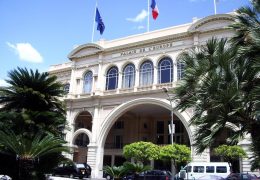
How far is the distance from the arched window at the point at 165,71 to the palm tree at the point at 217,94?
23.5m

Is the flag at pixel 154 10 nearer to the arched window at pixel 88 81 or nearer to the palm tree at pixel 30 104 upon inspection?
the arched window at pixel 88 81

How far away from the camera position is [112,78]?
142ft

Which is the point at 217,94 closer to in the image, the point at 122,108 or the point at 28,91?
the point at 28,91

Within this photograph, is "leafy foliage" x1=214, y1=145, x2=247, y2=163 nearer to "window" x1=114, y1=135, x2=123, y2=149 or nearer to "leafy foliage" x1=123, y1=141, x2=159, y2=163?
"leafy foliage" x1=123, y1=141, x2=159, y2=163

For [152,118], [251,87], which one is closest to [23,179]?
[251,87]

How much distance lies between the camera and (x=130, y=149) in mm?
34062

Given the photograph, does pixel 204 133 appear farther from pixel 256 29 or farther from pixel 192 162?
pixel 192 162

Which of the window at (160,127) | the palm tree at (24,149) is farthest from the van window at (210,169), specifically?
the palm tree at (24,149)

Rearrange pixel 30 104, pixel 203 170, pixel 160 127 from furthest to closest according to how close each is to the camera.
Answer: pixel 160 127, pixel 203 170, pixel 30 104

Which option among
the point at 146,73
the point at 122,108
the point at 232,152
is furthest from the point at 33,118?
the point at 146,73

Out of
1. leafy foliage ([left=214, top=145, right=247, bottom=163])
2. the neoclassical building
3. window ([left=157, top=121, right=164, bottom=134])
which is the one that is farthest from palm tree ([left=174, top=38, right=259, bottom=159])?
window ([left=157, top=121, right=164, bottom=134])

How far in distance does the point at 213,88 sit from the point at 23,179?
32.8 ft

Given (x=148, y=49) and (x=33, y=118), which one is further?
(x=148, y=49)

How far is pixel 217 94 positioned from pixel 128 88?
27.7 metres
